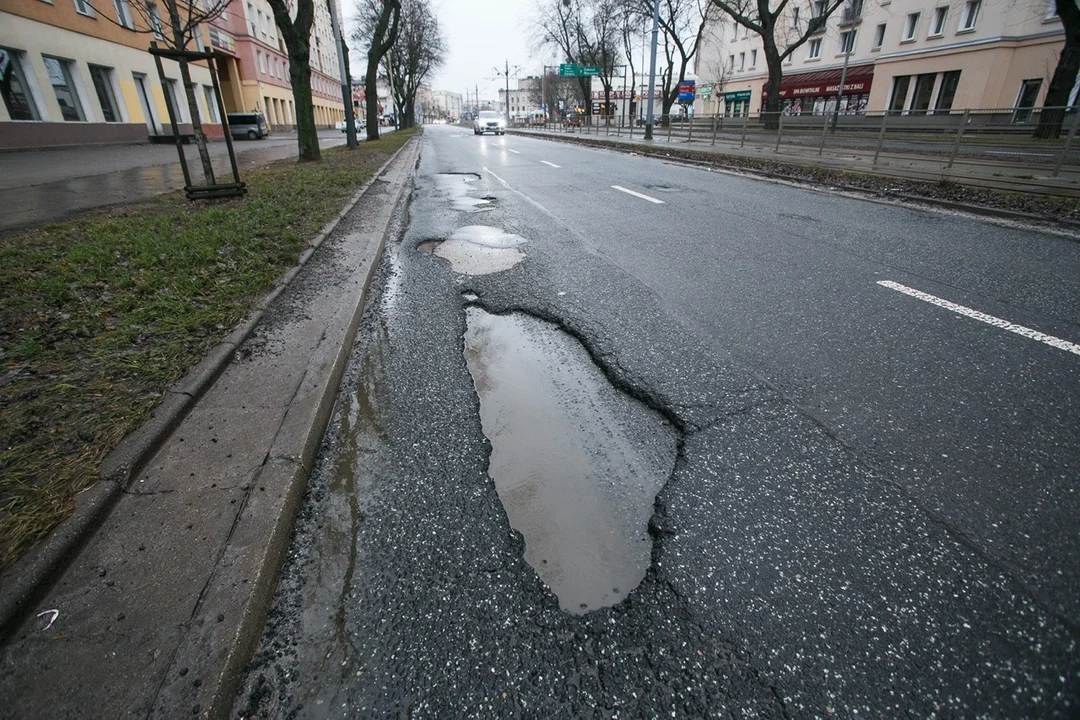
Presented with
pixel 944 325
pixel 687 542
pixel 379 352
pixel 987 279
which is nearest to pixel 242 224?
pixel 379 352

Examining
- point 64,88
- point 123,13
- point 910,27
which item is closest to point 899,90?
point 910,27

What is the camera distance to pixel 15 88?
1677 centimetres

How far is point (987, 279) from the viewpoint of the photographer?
4539 mm

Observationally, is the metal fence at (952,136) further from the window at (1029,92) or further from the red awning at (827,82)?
the red awning at (827,82)

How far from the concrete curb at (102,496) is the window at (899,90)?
141 ft

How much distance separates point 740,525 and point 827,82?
152 feet

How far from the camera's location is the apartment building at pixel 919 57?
26469 mm

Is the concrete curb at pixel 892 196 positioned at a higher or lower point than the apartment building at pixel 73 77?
lower

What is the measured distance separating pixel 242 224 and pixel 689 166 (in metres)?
→ 12.9

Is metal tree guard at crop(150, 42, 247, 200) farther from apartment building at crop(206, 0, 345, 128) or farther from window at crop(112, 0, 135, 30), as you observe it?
apartment building at crop(206, 0, 345, 128)

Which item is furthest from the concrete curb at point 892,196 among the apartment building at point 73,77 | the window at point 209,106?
the window at point 209,106

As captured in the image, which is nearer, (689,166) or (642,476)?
(642,476)

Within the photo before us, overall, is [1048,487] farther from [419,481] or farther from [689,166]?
[689,166]

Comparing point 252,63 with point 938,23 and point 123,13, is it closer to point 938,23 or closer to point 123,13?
point 123,13
